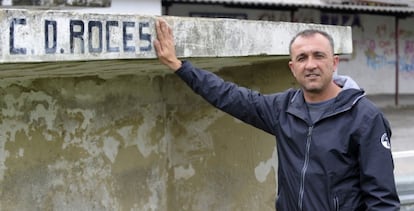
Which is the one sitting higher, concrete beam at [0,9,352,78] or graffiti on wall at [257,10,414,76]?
concrete beam at [0,9,352,78]

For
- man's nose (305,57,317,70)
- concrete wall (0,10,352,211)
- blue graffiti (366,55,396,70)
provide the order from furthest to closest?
blue graffiti (366,55,396,70) < concrete wall (0,10,352,211) < man's nose (305,57,317,70)

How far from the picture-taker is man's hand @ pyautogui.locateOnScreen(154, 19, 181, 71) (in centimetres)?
264

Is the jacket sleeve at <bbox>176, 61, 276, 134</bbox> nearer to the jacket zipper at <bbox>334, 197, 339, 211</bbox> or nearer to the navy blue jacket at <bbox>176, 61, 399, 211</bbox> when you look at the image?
the navy blue jacket at <bbox>176, 61, 399, 211</bbox>

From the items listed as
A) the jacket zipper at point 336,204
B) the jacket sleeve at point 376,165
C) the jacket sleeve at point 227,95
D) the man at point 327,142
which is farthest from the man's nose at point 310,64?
the jacket zipper at point 336,204

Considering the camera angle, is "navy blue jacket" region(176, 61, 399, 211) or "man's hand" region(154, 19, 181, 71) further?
"man's hand" region(154, 19, 181, 71)

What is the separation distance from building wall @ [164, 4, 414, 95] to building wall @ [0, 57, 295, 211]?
1347cm

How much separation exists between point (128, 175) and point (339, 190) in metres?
1.30

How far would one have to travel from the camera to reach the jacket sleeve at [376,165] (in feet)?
7.60

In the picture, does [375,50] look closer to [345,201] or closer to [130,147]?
[130,147]

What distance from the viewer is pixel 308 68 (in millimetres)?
2449

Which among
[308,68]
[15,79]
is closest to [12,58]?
[15,79]

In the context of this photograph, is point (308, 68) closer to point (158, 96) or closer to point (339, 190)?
point (339, 190)

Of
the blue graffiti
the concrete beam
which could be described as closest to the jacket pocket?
the concrete beam

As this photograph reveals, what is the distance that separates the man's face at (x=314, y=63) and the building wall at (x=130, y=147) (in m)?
1.14
